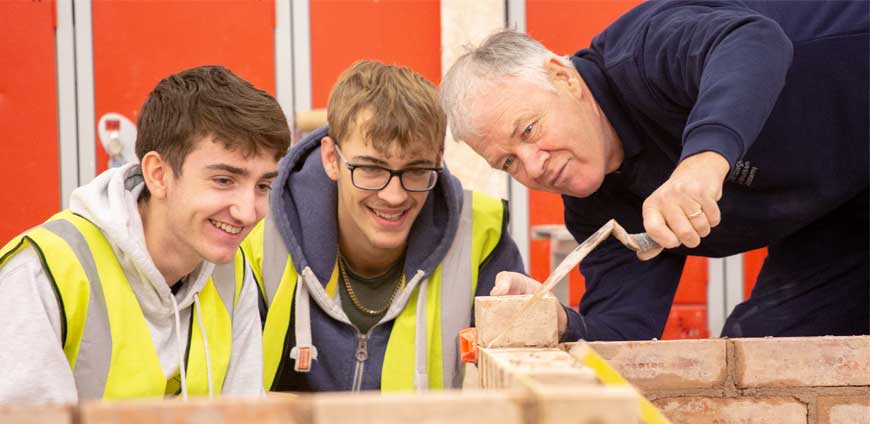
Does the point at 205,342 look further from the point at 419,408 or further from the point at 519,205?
the point at 519,205

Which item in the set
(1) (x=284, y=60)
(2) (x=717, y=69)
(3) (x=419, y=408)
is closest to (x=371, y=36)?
(1) (x=284, y=60)

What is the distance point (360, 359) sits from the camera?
89.8 inches

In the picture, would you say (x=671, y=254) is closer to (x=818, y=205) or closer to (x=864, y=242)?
(x=818, y=205)

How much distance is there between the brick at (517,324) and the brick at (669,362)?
0.22 m

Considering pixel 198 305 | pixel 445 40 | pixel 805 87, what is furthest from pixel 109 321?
pixel 445 40

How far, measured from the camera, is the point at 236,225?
1929 millimetres

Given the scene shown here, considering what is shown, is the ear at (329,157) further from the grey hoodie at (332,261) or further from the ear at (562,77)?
the ear at (562,77)

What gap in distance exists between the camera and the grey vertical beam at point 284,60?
14.3ft

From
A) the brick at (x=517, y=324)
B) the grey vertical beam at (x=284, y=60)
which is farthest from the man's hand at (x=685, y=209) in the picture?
the grey vertical beam at (x=284, y=60)

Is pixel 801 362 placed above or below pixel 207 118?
below

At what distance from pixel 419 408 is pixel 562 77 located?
1.33 m

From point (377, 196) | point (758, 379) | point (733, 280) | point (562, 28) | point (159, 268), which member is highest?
point (562, 28)

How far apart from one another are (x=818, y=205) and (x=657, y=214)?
0.79m

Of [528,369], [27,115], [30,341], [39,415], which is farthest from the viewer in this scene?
[27,115]
